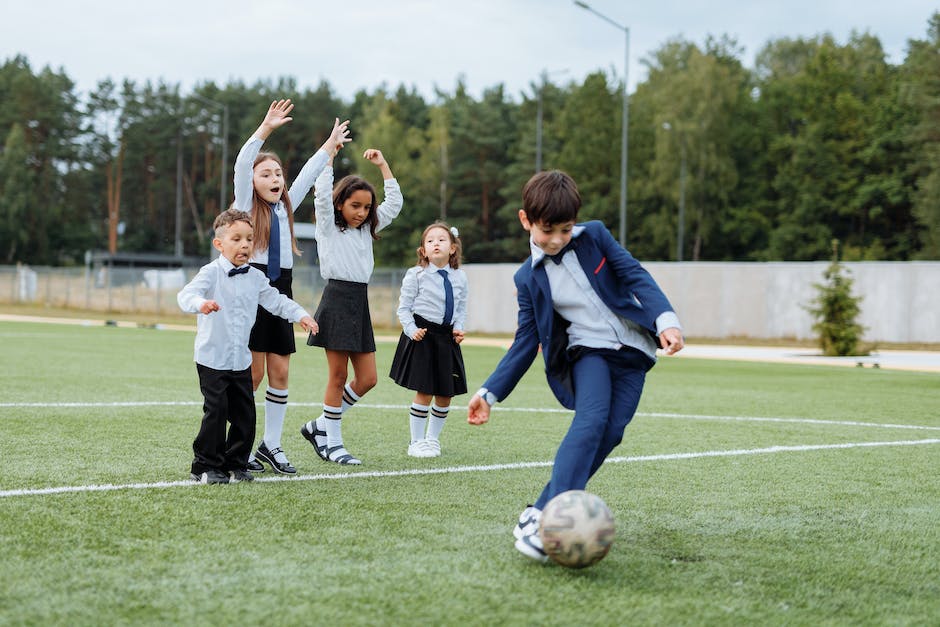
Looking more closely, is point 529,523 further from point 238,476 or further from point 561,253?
point 238,476

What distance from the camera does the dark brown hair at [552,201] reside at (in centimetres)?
423

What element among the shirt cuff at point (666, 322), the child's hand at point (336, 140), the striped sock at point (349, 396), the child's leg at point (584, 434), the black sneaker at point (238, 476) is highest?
the child's hand at point (336, 140)

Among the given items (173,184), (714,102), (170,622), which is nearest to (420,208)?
(714,102)

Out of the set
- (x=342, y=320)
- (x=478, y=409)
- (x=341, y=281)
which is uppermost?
(x=341, y=281)

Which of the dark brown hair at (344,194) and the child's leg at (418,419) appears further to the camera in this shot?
the child's leg at (418,419)

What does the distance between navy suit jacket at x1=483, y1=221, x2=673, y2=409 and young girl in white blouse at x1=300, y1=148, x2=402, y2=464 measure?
2.37 m

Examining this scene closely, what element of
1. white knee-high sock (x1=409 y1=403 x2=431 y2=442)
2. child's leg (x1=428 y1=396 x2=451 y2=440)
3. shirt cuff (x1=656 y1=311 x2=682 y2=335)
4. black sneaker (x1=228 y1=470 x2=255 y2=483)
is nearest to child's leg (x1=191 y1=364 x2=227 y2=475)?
black sneaker (x1=228 y1=470 x2=255 y2=483)

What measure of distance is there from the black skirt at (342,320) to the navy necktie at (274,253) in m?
0.50

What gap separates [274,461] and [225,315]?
107 centimetres

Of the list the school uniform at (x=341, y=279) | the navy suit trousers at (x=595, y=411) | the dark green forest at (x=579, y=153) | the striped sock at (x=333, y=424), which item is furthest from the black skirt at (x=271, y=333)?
the dark green forest at (x=579, y=153)

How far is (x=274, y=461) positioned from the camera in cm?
625

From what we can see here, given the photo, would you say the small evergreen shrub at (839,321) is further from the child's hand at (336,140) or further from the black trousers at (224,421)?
the black trousers at (224,421)

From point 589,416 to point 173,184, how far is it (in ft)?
299

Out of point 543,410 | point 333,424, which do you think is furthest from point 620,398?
point 543,410
